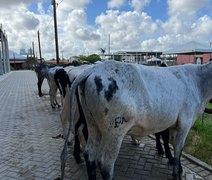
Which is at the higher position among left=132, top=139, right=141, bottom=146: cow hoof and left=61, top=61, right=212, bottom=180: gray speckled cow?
left=61, top=61, right=212, bottom=180: gray speckled cow

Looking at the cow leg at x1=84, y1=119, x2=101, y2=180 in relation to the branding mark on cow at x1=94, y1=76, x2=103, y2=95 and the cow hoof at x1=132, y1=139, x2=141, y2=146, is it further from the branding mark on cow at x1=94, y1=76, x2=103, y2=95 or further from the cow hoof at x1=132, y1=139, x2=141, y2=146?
the cow hoof at x1=132, y1=139, x2=141, y2=146

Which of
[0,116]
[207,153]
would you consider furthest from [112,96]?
[0,116]

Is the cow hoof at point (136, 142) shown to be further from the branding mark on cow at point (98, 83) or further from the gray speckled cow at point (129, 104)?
the branding mark on cow at point (98, 83)

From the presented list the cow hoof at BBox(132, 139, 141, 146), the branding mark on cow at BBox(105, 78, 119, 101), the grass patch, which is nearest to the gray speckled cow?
the branding mark on cow at BBox(105, 78, 119, 101)

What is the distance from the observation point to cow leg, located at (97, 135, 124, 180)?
3.02 meters

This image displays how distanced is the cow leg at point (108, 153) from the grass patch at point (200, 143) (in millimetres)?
2066

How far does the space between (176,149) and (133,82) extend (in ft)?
4.06

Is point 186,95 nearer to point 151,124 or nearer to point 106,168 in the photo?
point 151,124

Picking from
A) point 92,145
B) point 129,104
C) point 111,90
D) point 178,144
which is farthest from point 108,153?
point 178,144

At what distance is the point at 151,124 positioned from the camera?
3.26 m

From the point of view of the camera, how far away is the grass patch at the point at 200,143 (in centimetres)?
464

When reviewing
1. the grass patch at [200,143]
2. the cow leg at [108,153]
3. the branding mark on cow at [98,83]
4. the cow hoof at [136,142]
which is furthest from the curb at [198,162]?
the branding mark on cow at [98,83]

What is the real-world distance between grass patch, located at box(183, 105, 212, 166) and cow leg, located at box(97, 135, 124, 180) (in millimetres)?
2066

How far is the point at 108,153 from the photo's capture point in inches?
120
